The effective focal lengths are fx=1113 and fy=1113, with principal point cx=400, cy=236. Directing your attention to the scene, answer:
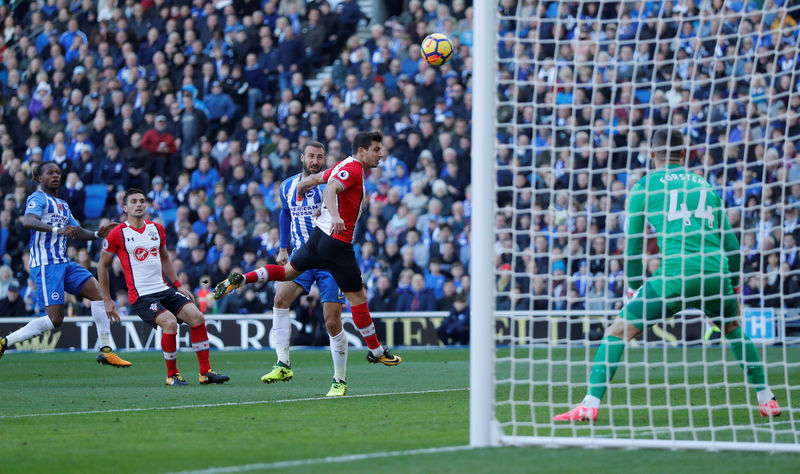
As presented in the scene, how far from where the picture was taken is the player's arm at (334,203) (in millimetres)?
8797

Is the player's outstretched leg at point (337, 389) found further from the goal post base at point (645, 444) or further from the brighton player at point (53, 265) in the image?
the brighton player at point (53, 265)

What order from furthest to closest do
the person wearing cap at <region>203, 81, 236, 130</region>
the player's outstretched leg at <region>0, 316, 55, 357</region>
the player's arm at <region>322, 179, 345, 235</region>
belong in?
the person wearing cap at <region>203, 81, 236, 130</region> < the player's outstretched leg at <region>0, 316, 55, 357</region> < the player's arm at <region>322, 179, 345, 235</region>

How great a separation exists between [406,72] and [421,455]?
49.0 feet

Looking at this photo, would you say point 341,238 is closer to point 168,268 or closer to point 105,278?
point 168,268

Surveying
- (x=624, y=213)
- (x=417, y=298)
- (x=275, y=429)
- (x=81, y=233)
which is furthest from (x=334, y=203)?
(x=417, y=298)

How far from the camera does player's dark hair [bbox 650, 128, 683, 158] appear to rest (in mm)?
7068

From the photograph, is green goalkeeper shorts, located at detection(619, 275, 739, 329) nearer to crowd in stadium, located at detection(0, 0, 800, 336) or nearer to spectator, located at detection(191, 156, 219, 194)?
crowd in stadium, located at detection(0, 0, 800, 336)

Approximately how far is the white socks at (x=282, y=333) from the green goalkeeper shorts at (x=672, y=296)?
14.6 feet

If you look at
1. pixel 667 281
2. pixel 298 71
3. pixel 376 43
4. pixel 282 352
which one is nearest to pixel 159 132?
pixel 298 71

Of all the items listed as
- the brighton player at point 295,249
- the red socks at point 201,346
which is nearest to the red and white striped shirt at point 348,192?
the brighton player at point 295,249

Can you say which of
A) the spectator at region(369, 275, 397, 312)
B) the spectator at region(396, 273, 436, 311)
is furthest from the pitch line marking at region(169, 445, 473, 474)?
the spectator at region(369, 275, 397, 312)

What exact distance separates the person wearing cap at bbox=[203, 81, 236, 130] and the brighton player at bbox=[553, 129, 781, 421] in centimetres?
1473

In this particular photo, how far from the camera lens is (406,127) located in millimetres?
19109

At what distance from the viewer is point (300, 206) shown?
1073 centimetres
